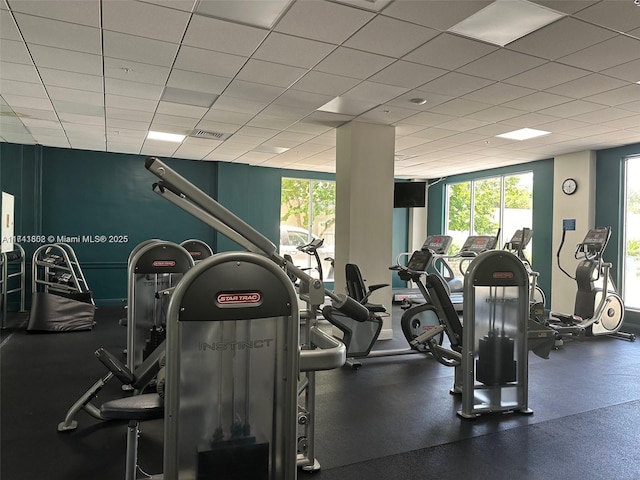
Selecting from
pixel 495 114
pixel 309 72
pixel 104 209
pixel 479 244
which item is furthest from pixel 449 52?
pixel 104 209

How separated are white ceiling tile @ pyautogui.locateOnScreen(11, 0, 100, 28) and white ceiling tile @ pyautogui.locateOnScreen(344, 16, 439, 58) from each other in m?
1.75

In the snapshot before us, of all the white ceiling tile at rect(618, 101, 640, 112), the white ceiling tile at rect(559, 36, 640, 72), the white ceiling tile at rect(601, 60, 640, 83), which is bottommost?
the white ceiling tile at rect(618, 101, 640, 112)

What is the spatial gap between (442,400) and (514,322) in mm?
899

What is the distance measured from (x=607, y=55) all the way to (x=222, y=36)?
295 centimetres

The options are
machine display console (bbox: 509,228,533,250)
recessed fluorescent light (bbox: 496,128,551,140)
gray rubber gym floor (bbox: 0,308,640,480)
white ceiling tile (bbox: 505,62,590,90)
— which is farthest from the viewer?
machine display console (bbox: 509,228,533,250)

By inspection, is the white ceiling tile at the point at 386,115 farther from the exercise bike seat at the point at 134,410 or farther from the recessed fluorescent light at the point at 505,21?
the exercise bike seat at the point at 134,410

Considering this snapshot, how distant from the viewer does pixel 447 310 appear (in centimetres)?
408

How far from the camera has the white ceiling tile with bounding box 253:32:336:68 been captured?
3.45 meters

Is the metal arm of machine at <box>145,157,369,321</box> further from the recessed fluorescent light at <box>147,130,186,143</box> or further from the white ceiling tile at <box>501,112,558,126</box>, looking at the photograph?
the recessed fluorescent light at <box>147,130,186,143</box>

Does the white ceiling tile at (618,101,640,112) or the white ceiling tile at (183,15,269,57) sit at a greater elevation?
the white ceiling tile at (183,15,269,57)

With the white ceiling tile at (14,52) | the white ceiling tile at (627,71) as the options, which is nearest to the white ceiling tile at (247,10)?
the white ceiling tile at (14,52)

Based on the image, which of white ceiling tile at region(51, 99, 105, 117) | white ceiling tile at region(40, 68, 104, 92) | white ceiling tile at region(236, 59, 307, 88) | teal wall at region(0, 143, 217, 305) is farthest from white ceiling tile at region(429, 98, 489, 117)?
teal wall at region(0, 143, 217, 305)

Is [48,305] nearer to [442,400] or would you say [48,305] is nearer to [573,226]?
[442,400]

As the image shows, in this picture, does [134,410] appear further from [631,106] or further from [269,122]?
[631,106]
